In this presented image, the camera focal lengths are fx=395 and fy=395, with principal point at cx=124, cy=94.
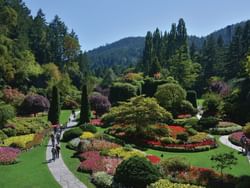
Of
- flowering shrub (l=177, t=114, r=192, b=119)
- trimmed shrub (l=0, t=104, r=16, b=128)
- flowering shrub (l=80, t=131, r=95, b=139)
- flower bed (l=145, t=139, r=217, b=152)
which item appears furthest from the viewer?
flowering shrub (l=177, t=114, r=192, b=119)

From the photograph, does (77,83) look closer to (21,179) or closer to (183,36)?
(183,36)

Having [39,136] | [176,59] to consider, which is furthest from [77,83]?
[39,136]

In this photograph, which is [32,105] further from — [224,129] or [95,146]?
[224,129]

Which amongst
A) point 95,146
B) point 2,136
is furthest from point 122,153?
point 2,136

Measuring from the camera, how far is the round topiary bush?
20922mm

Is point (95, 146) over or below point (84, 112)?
below

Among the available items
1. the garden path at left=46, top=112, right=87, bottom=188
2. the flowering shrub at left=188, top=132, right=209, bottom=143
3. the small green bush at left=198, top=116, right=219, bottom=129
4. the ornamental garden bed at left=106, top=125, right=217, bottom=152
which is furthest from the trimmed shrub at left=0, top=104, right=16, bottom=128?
the small green bush at left=198, top=116, right=219, bottom=129

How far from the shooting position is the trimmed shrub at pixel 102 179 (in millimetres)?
22000

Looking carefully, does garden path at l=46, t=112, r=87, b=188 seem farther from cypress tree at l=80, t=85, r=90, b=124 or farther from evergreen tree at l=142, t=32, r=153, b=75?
evergreen tree at l=142, t=32, r=153, b=75

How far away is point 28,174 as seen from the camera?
81.0 ft

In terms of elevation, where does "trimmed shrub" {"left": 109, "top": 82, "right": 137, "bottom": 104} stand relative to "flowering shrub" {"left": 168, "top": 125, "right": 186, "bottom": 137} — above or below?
above

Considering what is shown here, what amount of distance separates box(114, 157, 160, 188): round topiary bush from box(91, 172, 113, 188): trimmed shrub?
539mm

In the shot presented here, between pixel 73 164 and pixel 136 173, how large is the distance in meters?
7.64

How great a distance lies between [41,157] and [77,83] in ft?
198
